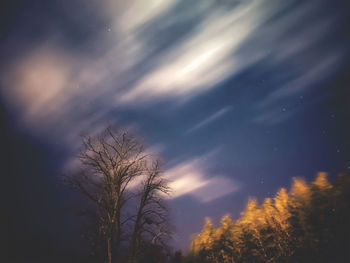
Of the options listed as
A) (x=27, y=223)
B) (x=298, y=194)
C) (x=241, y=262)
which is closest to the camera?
(x=298, y=194)

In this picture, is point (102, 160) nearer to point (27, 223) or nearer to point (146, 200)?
point (146, 200)

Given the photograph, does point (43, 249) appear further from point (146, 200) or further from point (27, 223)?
point (146, 200)

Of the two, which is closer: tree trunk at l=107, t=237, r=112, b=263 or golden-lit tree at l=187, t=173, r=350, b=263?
tree trunk at l=107, t=237, r=112, b=263

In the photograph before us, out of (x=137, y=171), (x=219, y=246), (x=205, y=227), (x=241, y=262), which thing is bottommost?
(x=241, y=262)

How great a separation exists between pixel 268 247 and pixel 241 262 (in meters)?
5.07

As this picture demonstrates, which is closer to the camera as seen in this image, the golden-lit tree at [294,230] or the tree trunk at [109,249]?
the tree trunk at [109,249]

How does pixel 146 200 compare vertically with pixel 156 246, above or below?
above

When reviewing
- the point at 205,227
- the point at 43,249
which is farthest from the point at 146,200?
the point at 43,249

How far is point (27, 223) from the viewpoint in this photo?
4566cm

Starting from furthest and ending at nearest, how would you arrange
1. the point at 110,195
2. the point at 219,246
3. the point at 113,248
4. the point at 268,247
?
the point at 219,246
the point at 268,247
the point at 110,195
the point at 113,248

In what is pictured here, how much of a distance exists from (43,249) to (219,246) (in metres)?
30.8

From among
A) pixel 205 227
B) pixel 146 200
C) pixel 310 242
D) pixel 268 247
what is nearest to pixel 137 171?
pixel 146 200

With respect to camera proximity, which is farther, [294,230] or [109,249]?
[294,230]

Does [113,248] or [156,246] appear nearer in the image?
[113,248]
